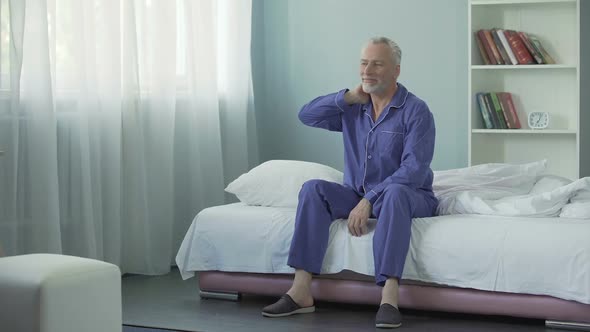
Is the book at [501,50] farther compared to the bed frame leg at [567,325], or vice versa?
the book at [501,50]

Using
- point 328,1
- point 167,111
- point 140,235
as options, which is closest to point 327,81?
point 328,1

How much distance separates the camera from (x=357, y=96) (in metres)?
3.60

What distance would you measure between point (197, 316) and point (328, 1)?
273cm

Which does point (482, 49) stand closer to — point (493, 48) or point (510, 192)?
point (493, 48)

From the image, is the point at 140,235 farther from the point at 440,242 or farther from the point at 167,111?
the point at 440,242

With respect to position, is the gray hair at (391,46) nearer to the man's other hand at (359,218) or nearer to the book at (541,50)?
the man's other hand at (359,218)

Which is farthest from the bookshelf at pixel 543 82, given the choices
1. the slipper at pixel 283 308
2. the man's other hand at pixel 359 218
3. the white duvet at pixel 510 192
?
the slipper at pixel 283 308

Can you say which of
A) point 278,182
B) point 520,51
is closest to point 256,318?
point 278,182

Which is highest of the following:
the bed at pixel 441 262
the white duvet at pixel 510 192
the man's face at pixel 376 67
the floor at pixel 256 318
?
the man's face at pixel 376 67

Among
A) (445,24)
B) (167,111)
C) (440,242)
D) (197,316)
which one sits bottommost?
(197,316)

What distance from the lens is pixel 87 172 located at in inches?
155

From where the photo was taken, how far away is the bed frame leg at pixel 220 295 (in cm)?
371

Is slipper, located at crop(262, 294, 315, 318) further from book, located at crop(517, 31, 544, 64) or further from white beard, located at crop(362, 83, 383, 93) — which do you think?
book, located at crop(517, 31, 544, 64)

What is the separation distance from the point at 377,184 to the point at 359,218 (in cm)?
23
